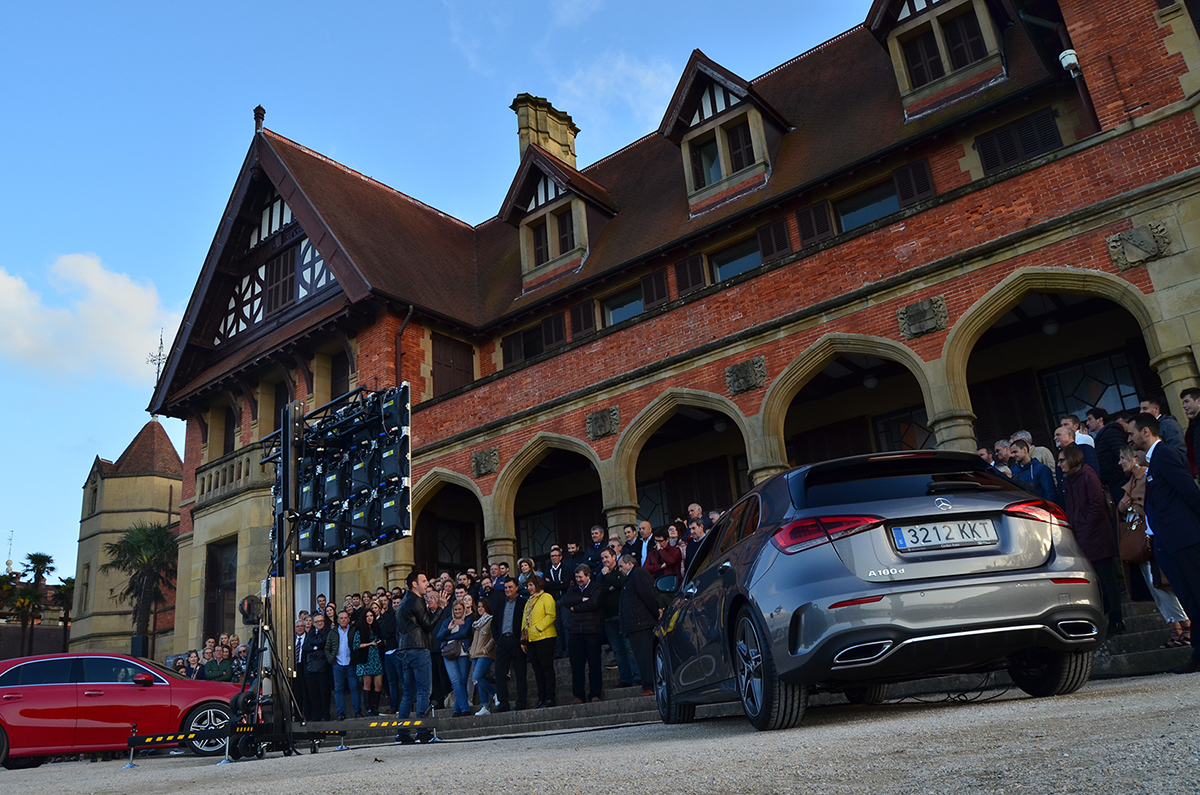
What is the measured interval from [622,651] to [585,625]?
2.06 feet

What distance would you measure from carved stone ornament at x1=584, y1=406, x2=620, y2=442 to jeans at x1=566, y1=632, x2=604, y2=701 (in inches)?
236

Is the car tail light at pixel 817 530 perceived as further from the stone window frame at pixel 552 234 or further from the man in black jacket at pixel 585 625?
the stone window frame at pixel 552 234

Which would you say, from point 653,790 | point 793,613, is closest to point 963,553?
point 793,613

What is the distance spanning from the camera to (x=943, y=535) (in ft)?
15.9

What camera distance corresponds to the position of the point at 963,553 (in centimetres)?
481

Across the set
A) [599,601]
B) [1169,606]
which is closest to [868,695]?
[1169,606]

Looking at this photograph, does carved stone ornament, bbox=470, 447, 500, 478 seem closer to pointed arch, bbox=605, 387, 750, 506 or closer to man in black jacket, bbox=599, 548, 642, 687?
pointed arch, bbox=605, 387, 750, 506

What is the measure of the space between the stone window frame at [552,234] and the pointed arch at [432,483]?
5.90 m

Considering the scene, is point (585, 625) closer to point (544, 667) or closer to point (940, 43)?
point (544, 667)

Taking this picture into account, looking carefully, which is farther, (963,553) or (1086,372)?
(1086,372)

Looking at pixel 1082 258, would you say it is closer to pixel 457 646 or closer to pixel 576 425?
pixel 576 425

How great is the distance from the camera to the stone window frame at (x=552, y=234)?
21.5 meters

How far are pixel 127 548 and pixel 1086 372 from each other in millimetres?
36734

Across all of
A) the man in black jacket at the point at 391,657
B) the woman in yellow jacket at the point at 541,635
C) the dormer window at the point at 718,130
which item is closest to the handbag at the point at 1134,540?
the woman in yellow jacket at the point at 541,635
